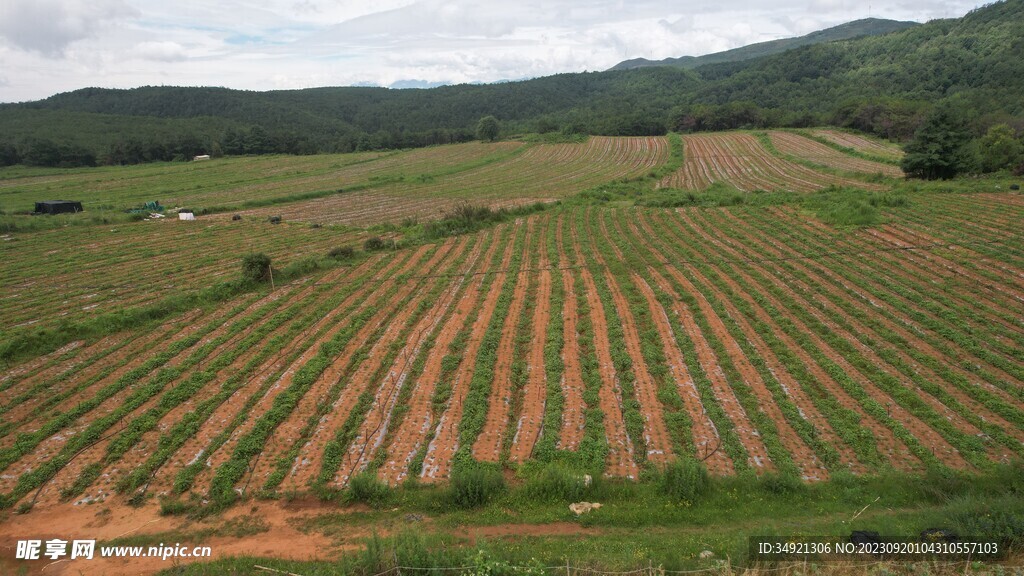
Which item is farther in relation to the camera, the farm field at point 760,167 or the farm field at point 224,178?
the farm field at point 224,178

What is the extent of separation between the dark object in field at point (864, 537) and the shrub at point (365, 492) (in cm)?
745

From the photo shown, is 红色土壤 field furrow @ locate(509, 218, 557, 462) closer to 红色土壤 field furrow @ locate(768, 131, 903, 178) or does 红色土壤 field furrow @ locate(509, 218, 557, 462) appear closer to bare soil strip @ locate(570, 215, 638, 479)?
bare soil strip @ locate(570, 215, 638, 479)

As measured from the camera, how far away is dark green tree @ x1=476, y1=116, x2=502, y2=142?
88.6m

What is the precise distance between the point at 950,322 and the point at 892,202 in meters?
15.8

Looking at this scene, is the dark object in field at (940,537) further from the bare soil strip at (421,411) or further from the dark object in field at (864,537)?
the bare soil strip at (421,411)

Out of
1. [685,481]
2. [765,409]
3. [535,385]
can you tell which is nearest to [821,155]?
[765,409]

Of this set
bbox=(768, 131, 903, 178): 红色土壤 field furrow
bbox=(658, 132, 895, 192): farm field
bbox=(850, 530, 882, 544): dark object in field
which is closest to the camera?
bbox=(850, 530, 882, 544): dark object in field

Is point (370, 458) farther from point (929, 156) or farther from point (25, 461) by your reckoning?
point (929, 156)

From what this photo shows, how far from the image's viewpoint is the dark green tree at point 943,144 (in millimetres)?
33250

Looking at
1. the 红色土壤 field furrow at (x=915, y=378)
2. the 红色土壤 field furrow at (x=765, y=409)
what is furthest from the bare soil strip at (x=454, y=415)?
the 红色土壤 field furrow at (x=915, y=378)

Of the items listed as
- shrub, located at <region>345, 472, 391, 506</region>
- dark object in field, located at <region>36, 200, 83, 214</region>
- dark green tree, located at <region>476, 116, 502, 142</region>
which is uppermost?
dark green tree, located at <region>476, 116, 502, 142</region>

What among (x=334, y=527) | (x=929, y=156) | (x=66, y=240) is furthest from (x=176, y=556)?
(x=929, y=156)

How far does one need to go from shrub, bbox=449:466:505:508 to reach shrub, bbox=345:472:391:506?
1.30m

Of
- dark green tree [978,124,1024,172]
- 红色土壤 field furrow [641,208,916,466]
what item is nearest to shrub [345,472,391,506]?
红色土壤 field furrow [641,208,916,466]
